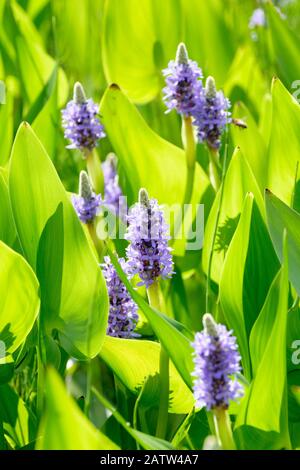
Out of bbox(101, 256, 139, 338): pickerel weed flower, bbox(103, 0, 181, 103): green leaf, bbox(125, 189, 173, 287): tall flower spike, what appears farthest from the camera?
bbox(103, 0, 181, 103): green leaf

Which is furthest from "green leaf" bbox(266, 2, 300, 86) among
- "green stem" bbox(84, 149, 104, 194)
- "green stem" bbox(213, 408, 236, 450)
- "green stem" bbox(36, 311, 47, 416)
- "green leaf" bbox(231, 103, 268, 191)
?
"green stem" bbox(213, 408, 236, 450)

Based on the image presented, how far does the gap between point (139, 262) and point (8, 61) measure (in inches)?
45.4

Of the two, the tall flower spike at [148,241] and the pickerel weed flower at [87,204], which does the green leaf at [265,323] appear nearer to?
the tall flower spike at [148,241]

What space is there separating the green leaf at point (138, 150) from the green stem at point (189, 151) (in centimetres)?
4

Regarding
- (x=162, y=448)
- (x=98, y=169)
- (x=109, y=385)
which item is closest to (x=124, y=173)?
(x=98, y=169)

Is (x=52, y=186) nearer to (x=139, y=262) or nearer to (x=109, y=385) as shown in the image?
(x=139, y=262)

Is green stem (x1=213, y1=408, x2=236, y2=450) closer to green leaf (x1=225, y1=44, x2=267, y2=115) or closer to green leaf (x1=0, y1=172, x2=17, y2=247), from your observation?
green leaf (x1=0, y1=172, x2=17, y2=247)

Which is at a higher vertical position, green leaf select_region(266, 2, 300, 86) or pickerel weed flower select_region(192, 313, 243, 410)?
green leaf select_region(266, 2, 300, 86)

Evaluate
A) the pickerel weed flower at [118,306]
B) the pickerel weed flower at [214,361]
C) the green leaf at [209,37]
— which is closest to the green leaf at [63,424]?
the pickerel weed flower at [214,361]

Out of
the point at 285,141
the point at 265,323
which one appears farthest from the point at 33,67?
the point at 265,323

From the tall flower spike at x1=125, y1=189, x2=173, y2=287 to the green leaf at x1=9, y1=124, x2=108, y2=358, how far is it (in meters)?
0.07

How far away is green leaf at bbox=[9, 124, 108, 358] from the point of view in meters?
1.11

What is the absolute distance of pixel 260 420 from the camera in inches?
37.6

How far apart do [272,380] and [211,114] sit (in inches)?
22.9
